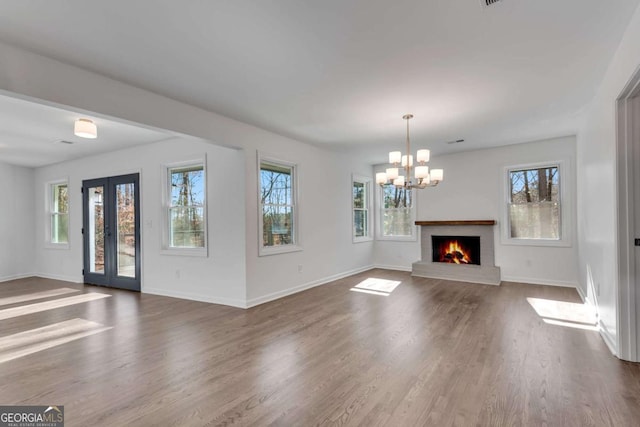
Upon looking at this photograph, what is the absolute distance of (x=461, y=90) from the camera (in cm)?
339

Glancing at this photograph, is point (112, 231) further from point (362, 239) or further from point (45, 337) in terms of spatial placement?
point (362, 239)

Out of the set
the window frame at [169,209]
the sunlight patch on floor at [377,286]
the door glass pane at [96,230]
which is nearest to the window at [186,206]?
the window frame at [169,209]

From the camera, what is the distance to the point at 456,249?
21.8 ft

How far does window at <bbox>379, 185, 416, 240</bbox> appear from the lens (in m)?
7.32

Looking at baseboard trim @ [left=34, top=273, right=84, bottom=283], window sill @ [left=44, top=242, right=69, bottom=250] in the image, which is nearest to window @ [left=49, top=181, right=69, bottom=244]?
window sill @ [left=44, top=242, right=69, bottom=250]

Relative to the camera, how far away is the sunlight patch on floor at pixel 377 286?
5.28m

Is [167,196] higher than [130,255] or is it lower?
higher

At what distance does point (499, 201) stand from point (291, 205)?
4073 millimetres

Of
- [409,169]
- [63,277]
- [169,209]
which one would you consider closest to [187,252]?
[169,209]

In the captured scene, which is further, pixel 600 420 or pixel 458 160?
pixel 458 160

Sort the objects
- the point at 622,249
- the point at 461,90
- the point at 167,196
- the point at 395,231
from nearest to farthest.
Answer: the point at 622,249
the point at 461,90
the point at 167,196
the point at 395,231

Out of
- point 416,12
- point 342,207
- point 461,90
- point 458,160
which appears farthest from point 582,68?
point 342,207

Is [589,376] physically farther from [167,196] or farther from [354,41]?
[167,196]

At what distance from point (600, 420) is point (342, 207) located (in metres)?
5.18
